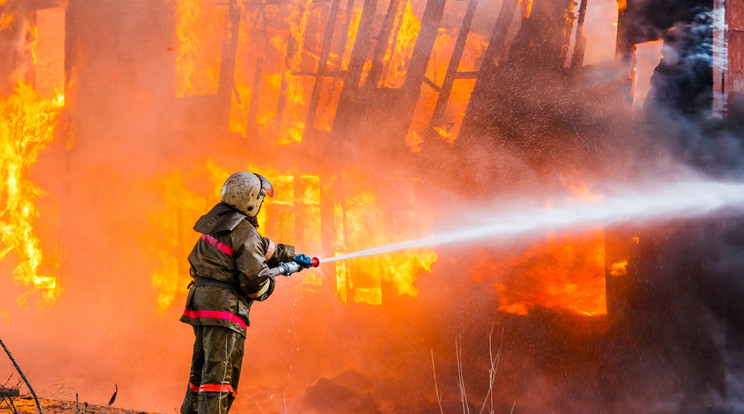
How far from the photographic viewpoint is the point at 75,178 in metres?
10.2

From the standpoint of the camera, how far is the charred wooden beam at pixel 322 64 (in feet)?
27.3

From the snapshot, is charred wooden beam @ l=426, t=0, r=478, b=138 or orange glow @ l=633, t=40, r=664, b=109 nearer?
orange glow @ l=633, t=40, r=664, b=109

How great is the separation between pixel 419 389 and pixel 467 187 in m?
2.99

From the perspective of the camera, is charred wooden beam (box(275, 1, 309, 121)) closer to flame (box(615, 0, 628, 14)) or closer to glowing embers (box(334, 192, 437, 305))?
glowing embers (box(334, 192, 437, 305))

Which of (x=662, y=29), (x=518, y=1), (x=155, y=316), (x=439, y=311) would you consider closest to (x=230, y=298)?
(x=439, y=311)

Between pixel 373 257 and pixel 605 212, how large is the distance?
345cm

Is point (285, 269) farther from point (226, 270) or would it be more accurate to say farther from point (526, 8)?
point (526, 8)

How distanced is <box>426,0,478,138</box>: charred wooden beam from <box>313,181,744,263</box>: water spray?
1.55m

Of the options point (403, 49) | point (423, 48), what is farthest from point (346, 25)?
point (423, 48)

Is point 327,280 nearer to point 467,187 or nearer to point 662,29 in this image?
point 467,187

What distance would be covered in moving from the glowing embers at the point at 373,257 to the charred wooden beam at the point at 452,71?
1.43m

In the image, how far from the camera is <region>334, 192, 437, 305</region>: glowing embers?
25.6 feet

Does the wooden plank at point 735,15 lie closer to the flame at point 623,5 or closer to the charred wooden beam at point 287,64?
the flame at point 623,5

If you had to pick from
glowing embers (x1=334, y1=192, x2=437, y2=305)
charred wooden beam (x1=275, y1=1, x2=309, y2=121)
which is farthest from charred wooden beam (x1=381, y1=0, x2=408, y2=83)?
glowing embers (x1=334, y1=192, x2=437, y2=305)
